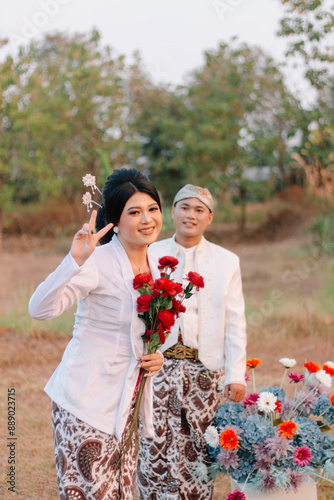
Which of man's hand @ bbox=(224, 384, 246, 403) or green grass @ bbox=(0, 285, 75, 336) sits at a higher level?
man's hand @ bbox=(224, 384, 246, 403)

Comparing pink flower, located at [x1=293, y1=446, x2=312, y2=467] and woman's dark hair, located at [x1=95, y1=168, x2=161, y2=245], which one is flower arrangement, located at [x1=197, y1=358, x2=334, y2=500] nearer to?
pink flower, located at [x1=293, y1=446, x2=312, y2=467]

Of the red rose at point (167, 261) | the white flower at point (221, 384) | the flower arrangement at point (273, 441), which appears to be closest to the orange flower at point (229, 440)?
the flower arrangement at point (273, 441)

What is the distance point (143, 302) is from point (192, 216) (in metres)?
1.23

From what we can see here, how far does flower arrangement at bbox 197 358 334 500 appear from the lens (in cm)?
289

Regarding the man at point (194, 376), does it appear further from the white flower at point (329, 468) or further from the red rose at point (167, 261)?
the red rose at point (167, 261)

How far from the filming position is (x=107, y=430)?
2.18m

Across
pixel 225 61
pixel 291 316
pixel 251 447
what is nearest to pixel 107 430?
pixel 251 447

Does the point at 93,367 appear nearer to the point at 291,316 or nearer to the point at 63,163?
the point at 291,316

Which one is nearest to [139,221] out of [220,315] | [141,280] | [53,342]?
[141,280]

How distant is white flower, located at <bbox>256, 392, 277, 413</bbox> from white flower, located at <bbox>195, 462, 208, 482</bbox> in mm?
463

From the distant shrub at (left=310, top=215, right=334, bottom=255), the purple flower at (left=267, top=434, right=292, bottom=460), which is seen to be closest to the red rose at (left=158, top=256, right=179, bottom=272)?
the purple flower at (left=267, top=434, right=292, bottom=460)

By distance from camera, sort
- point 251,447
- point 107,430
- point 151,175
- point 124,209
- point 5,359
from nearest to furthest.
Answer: point 107,430, point 124,209, point 251,447, point 5,359, point 151,175

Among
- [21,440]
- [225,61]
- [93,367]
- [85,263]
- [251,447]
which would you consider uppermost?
[225,61]

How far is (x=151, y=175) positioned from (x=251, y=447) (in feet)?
57.7
